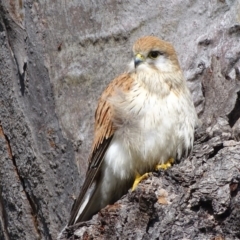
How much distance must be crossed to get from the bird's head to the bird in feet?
0.10

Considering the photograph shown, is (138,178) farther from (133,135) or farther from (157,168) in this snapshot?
(133,135)

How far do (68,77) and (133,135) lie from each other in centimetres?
55

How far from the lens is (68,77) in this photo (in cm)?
469

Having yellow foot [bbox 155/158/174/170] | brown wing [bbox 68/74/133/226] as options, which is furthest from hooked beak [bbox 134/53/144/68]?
yellow foot [bbox 155/158/174/170]

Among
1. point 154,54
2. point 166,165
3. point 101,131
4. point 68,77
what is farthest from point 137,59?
point 166,165

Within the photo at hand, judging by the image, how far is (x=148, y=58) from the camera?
4.94 meters

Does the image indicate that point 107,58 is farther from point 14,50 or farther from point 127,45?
point 14,50

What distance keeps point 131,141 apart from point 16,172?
72cm

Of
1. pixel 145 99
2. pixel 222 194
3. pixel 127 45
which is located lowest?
pixel 222 194

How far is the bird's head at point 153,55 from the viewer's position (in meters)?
4.76

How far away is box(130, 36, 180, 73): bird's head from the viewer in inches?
187

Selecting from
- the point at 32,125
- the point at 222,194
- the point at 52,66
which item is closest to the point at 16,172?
the point at 32,125

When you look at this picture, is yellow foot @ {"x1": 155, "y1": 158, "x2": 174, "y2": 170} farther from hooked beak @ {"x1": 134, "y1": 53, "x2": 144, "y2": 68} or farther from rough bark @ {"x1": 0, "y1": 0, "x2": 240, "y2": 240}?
hooked beak @ {"x1": 134, "y1": 53, "x2": 144, "y2": 68}

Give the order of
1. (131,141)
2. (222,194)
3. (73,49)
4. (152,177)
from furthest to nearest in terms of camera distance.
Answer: (73,49), (131,141), (152,177), (222,194)
